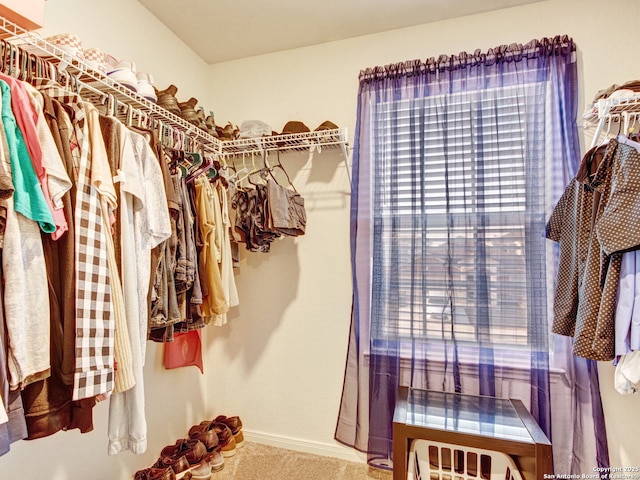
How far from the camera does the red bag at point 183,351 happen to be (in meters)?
1.87

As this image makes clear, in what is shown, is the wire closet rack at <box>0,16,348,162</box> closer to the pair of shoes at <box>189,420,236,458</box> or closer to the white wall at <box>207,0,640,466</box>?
the white wall at <box>207,0,640,466</box>

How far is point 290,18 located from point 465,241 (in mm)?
1542

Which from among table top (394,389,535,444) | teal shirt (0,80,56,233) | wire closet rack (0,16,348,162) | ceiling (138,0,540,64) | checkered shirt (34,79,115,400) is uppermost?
ceiling (138,0,540,64)

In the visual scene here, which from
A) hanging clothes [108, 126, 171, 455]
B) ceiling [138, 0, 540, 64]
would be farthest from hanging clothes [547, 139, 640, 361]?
hanging clothes [108, 126, 171, 455]

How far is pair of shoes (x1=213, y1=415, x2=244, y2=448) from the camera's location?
213 cm

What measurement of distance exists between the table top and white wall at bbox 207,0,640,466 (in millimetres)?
546

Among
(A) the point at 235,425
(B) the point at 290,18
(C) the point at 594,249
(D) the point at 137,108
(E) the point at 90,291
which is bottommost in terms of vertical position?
(A) the point at 235,425

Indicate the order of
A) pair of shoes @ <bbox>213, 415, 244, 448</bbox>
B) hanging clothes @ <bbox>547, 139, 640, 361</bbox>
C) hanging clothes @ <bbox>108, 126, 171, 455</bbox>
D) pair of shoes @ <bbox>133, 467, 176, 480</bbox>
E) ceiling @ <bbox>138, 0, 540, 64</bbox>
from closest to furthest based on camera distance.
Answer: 1. hanging clothes @ <bbox>108, 126, 171, 455</bbox>
2. hanging clothes @ <bbox>547, 139, 640, 361</bbox>
3. pair of shoes @ <bbox>133, 467, 176, 480</bbox>
4. ceiling @ <bbox>138, 0, 540, 64</bbox>
5. pair of shoes @ <bbox>213, 415, 244, 448</bbox>

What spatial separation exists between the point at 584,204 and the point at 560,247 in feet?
0.78

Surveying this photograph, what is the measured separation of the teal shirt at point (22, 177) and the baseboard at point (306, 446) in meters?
1.82

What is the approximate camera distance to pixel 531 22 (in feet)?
6.00

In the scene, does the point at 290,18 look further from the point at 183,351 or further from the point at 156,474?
the point at 156,474

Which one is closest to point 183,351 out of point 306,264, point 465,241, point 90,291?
point 306,264

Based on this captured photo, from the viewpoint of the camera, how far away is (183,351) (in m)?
1.93
